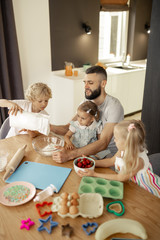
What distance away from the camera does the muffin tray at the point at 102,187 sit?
1.14 meters

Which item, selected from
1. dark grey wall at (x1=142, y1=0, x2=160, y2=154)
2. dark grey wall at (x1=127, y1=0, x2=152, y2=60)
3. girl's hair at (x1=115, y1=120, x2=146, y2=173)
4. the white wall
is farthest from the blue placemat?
dark grey wall at (x1=127, y1=0, x2=152, y2=60)

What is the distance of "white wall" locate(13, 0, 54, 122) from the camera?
10.1ft

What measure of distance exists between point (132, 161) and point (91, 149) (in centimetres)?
50

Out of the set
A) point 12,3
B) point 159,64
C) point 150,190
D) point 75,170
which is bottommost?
point 150,190

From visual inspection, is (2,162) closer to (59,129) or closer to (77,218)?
(77,218)

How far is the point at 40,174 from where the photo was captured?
133cm

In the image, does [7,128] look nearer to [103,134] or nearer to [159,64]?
[103,134]

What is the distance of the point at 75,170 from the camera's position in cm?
132

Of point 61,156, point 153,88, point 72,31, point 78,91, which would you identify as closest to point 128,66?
point 72,31

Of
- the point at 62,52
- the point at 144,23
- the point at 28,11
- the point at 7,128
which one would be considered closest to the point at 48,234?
the point at 7,128

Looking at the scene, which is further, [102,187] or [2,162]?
[2,162]

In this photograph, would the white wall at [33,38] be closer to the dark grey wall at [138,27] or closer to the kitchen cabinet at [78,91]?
the kitchen cabinet at [78,91]

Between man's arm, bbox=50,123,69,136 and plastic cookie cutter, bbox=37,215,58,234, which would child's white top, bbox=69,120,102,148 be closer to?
man's arm, bbox=50,123,69,136

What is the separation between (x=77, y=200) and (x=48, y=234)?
209 millimetres
